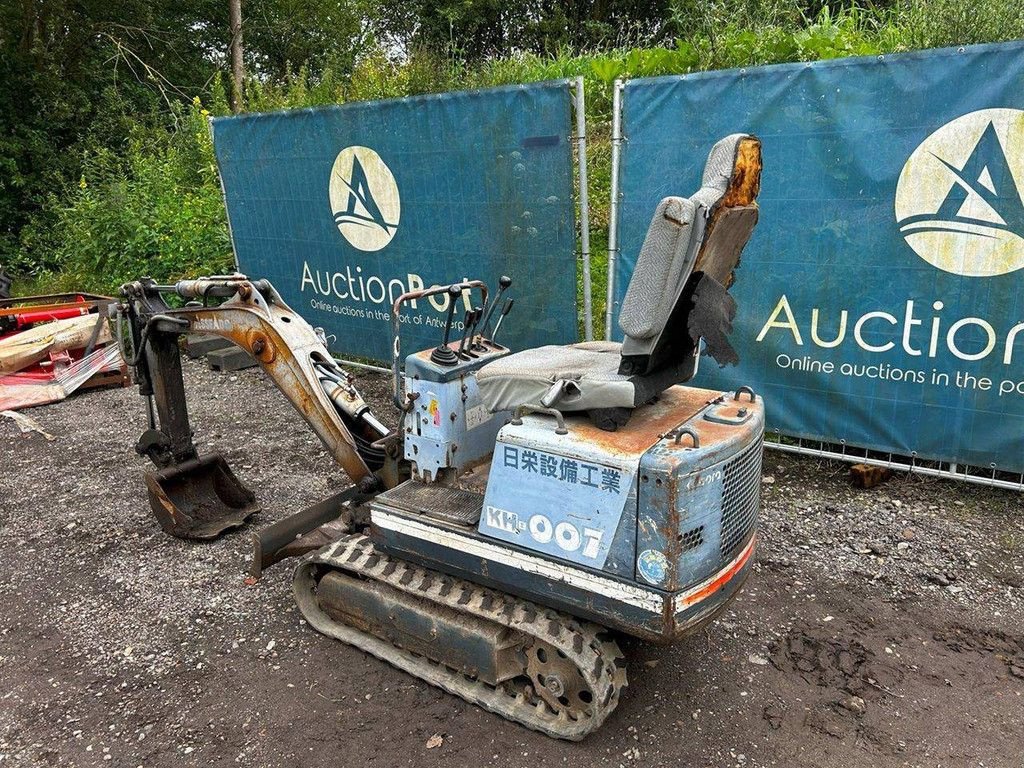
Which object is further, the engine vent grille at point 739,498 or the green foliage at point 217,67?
the green foliage at point 217,67

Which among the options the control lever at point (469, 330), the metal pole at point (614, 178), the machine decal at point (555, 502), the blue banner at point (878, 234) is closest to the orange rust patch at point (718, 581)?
the machine decal at point (555, 502)

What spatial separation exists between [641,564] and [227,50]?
21.5 metres

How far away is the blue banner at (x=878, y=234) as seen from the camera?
4.79 meters

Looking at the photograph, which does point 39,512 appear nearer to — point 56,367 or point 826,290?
point 56,367

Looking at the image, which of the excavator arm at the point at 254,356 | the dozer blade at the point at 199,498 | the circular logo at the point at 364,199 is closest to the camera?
the excavator arm at the point at 254,356

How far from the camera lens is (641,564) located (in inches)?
123

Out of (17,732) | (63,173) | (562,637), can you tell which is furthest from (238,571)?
(63,173)

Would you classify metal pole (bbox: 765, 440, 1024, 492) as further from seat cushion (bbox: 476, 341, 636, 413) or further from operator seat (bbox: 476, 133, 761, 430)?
operator seat (bbox: 476, 133, 761, 430)

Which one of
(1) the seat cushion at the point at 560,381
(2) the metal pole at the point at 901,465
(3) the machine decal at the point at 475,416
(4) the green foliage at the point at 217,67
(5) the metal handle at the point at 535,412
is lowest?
(2) the metal pole at the point at 901,465

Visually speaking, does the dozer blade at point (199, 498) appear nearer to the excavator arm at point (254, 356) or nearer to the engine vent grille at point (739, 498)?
the excavator arm at point (254, 356)

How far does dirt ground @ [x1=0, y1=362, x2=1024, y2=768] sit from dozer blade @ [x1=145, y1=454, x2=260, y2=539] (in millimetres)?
137

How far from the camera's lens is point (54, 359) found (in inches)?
344

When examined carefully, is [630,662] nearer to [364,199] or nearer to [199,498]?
[199,498]

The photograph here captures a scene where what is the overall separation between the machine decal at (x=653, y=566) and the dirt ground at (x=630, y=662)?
2.89 feet
